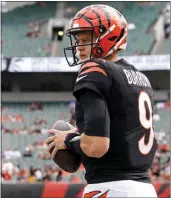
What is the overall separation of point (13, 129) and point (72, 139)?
47.6ft

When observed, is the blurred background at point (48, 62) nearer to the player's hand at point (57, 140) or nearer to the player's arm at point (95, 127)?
the player's hand at point (57, 140)

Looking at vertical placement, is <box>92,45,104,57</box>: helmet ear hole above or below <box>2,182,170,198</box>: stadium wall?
above

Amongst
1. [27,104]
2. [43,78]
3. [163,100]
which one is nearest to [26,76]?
[43,78]

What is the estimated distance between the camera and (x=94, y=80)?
2027 mm

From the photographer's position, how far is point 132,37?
781 inches

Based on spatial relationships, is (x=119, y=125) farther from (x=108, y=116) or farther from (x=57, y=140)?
(x=57, y=140)

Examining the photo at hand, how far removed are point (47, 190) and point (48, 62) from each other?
12.6 metres

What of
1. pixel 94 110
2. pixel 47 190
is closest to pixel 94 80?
pixel 94 110

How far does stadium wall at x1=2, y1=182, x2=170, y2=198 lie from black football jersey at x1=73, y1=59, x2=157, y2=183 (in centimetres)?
476

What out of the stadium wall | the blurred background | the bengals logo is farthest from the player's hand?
the blurred background

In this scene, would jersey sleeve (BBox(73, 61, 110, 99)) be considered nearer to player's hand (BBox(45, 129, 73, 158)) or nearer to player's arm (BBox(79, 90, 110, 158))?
player's arm (BBox(79, 90, 110, 158))

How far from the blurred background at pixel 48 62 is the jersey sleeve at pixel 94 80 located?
44.1 ft

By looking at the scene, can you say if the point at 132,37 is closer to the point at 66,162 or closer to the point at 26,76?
the point at 26,76

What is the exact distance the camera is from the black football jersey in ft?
6.80
